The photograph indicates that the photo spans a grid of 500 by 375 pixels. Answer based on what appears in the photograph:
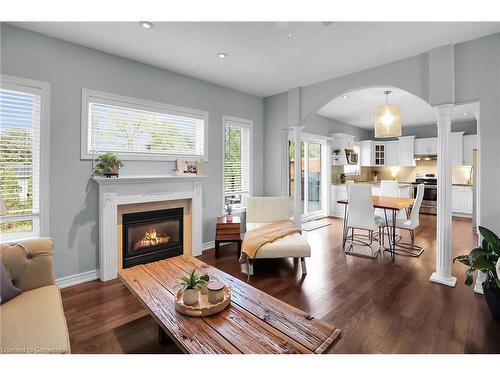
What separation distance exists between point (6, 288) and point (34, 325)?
1.49ft

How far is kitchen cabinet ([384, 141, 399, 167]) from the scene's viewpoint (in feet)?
25.8

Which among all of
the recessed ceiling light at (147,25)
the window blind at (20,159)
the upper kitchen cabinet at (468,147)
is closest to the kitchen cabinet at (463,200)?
the upper kitchen cabinet at (468,147)

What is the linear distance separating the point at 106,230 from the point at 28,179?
35.9 inches

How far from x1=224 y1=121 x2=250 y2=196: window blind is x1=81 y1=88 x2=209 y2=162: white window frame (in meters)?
0.54

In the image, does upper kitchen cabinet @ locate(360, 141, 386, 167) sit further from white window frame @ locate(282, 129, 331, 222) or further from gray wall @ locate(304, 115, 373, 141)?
white window frame @ locate(282, 129, 331, 222)

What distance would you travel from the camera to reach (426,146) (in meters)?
7.29

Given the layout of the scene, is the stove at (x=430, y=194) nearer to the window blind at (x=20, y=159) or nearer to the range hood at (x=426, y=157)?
the range hood at (x=426, y=157)

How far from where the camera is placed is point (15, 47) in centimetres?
246

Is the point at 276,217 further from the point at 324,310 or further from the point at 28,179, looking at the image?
the point at 28,179

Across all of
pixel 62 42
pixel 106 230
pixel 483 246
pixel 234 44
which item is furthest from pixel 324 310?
pixel 62 42

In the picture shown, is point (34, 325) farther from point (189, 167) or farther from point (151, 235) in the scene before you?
point (189, 167)

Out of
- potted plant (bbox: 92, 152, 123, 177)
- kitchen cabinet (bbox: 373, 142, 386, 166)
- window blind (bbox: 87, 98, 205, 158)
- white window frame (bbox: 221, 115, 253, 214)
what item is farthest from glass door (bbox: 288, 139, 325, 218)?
potted plant (bbox: 92, 152, 123, 177)
